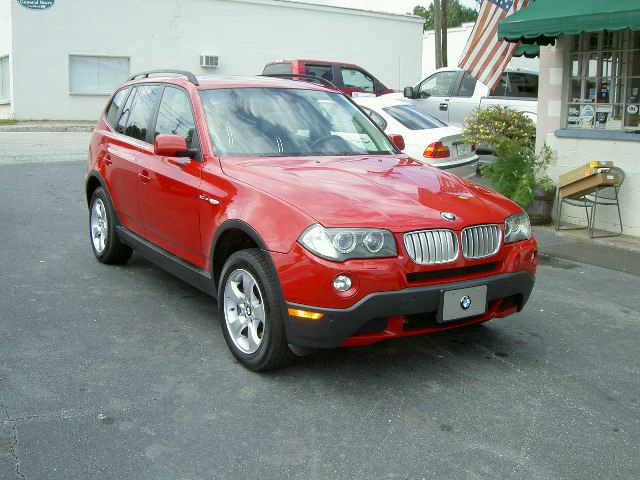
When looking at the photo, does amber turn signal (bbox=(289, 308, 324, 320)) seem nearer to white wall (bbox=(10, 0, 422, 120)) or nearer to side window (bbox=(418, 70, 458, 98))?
side window (bbox=(418, 70, 458, 98))

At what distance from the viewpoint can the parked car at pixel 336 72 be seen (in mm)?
17828

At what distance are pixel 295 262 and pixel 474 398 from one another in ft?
4.16

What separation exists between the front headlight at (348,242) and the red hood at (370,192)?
46 mm

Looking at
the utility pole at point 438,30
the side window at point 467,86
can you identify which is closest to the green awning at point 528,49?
the side window at point 467,86

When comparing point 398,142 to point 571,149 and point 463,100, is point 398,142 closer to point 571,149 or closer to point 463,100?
point 571,149

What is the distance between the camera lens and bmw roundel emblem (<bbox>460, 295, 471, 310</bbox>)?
4441 mm

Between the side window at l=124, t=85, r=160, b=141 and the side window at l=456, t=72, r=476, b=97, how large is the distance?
9.74 meters

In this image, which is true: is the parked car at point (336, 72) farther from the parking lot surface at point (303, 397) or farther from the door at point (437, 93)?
the parking lot surface at point (303, 397)

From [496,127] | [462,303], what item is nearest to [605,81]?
[496,127]

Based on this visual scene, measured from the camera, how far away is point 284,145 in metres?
5.57

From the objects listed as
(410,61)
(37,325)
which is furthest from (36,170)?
(410,61)

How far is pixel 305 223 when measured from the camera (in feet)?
14.2

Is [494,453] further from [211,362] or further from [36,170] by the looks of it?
[36,170]

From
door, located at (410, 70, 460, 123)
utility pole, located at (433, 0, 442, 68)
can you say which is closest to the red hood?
door, located at (410, 70, 460, 123)
